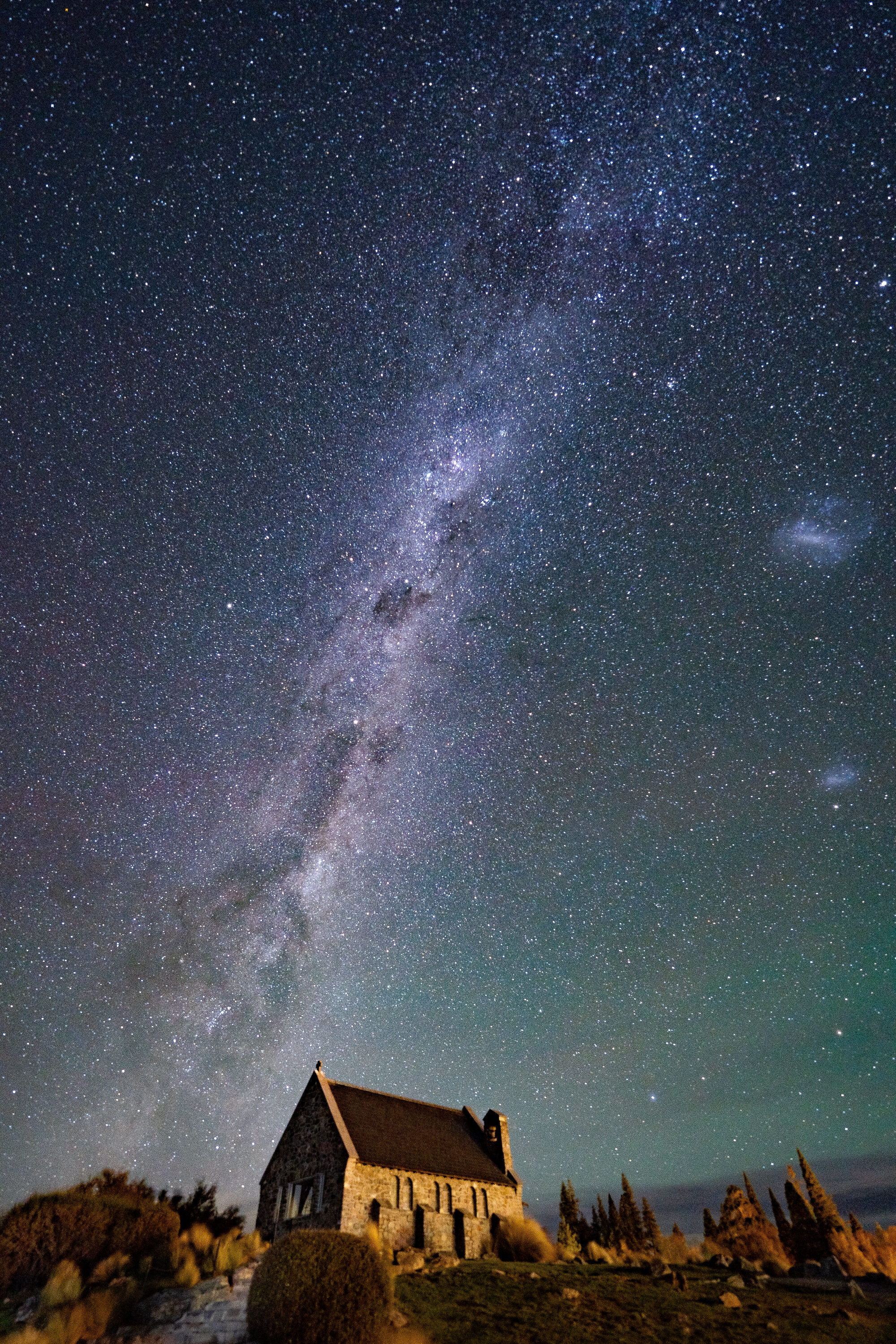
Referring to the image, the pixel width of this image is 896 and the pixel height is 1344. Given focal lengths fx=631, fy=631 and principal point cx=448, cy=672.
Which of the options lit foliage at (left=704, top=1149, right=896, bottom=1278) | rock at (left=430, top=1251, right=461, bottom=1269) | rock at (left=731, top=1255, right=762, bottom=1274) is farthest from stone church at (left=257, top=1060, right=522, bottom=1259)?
lit foliage at (left=704, top=1149, right=896, bottom=1278)

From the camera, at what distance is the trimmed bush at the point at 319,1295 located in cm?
1223

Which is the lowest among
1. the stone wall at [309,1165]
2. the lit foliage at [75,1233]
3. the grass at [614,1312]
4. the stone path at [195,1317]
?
the grass at [614,1312]

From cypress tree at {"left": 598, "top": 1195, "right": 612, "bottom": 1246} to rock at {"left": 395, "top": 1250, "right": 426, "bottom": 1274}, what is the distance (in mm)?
60898

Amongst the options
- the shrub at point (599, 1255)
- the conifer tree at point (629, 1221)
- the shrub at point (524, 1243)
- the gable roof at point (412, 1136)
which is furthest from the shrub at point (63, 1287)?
the conifer tree at point (629, 1221)

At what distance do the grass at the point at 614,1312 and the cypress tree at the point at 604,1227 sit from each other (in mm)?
61358

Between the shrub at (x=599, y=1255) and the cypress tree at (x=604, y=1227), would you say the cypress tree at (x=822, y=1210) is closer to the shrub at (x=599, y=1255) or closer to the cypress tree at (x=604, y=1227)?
the cypress tree at (x=604, y=1227)

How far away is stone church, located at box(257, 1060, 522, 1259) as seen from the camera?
92.6 feet

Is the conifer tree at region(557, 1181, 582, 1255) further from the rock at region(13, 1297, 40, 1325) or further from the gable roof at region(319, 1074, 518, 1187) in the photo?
the rock at region(13, 1297, 40, 1325)

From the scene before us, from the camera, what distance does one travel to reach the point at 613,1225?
73.7 metres

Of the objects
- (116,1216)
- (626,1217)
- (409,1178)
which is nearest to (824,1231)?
(626,1217)

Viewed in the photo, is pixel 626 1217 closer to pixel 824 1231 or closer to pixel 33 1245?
pixel 824 1231

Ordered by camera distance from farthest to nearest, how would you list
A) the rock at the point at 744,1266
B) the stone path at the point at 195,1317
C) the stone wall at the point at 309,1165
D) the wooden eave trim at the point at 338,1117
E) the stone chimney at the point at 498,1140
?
the stone chimney at the point at 498,1140 → the wooden eave trim at the point at 338,1117 → the stone wall at the point at 309,1165 → the rock at the point at 744,1266 → the stone path at the point at 195,1317

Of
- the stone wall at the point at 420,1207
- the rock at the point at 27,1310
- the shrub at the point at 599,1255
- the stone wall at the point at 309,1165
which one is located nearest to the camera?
the rock at the point at 27,1310

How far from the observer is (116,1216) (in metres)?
22.0
